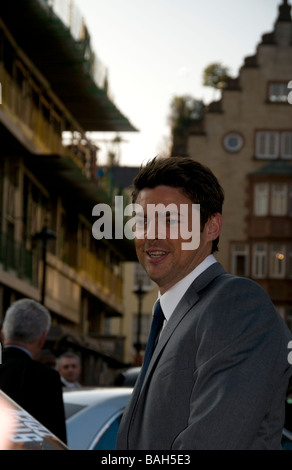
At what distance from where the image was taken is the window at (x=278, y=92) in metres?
63.0

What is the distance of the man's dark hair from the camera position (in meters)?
3.44

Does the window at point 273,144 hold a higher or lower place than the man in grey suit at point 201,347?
higher

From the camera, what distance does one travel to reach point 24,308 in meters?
7.07

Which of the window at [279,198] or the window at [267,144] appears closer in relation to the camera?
the window at [279,198]

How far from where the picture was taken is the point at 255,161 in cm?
6266

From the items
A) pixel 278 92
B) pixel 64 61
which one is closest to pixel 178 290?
pixel 64 61

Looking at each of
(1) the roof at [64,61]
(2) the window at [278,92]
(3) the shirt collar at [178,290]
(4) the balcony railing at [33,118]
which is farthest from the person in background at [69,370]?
(2) the window at [278,92]

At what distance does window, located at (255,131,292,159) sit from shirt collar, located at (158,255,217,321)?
2355 inches

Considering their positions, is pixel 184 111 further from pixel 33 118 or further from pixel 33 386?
pixel 33 386

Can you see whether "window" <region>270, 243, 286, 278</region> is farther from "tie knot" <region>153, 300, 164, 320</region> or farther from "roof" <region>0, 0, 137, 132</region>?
"tie knot" <region>153, 300, 164, 320</region>

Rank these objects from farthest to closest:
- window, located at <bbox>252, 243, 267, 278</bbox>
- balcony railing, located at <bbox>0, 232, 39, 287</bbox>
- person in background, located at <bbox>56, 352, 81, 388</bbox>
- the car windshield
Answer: window, located at <bbox>252, 243, 267, 278</bbox>
balcony railing, located at <bbox>0, 232, 39, 287</bbox>
person in background, located at <bbox>56, 352, 81, 388</bbox>
the car windshield

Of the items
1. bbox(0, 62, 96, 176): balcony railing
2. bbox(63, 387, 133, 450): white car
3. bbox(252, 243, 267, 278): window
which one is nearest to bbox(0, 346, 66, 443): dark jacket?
bbox(63, 387, 133, 450): white car

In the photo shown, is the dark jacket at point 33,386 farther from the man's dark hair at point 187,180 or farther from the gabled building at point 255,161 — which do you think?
the gabled building at point 255,161

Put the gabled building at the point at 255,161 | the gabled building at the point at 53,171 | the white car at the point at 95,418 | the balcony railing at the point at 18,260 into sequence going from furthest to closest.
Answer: the gabled building at the point at 255,161 < the gabled building at the point at 53,171 < the balcony railing at the point at 18,260 < the white car at the point at 95,418
